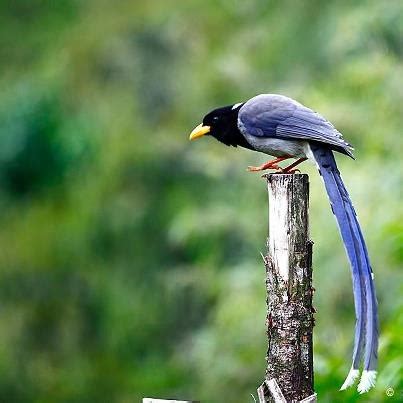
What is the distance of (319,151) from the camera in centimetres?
579

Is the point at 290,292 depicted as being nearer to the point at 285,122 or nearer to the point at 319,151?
the point at 319,151

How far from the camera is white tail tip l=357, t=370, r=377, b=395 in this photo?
4461 mm

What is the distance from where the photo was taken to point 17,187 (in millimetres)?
15945

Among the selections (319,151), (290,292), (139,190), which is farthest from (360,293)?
(139,190)

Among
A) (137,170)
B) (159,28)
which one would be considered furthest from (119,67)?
(137,170)

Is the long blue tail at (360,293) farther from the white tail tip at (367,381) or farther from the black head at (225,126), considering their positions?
the black head at (225,126)

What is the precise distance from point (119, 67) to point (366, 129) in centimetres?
534

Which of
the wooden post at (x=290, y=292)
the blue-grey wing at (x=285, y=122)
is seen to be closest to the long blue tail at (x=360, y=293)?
the wooden post at (x=290, y=292)

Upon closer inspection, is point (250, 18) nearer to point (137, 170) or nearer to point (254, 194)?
point (137, 170)

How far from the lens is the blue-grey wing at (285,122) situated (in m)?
5.75

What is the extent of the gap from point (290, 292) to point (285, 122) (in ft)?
5.07

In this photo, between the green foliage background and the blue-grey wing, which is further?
the green foliage background

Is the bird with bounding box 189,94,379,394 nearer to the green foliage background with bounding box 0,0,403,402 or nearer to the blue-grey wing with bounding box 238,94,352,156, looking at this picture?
the blue-grey wing with bounding box 238,94,352,156

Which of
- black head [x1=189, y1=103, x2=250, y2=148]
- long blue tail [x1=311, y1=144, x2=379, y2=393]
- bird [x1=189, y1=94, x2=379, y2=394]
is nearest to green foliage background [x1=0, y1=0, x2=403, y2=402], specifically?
black head [x1=189, y1=103, x2=250, y2=148]
